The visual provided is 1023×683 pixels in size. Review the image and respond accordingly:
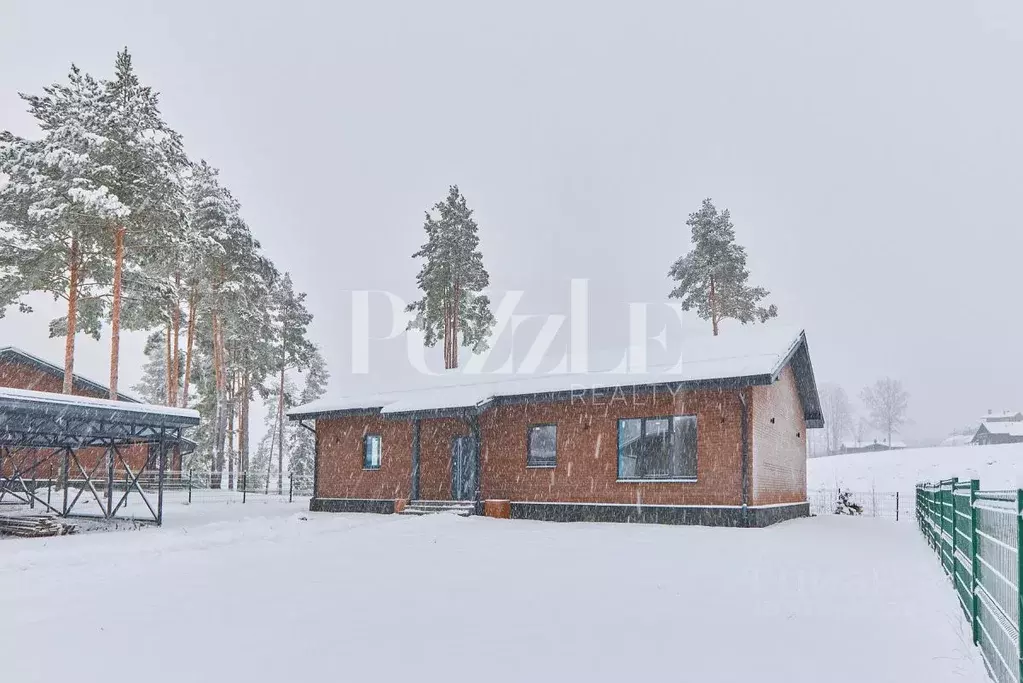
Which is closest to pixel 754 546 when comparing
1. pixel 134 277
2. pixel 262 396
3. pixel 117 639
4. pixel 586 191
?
pixel 117 639

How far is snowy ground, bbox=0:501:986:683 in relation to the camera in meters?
5.46

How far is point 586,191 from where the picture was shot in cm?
15512

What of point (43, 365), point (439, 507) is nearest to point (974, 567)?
point (439, 507)

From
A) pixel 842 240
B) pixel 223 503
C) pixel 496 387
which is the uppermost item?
pixel 842 240

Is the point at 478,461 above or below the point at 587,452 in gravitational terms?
below

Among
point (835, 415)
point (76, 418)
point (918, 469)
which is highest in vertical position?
point (835, 415)

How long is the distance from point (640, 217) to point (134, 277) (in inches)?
4509

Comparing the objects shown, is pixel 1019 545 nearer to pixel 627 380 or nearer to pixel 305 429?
pixel 627 380

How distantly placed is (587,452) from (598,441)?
1.33 ft

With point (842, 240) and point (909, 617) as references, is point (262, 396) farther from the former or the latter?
point (842, 240)

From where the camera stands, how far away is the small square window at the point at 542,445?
1892cm

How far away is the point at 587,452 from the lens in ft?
59.9

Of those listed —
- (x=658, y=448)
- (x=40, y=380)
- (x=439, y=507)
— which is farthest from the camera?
(x=40, y=380)

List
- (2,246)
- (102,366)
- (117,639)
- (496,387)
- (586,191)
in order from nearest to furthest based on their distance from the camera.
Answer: (117,639)
(496,387)
(2,246)
(102,366)
(586,191)
